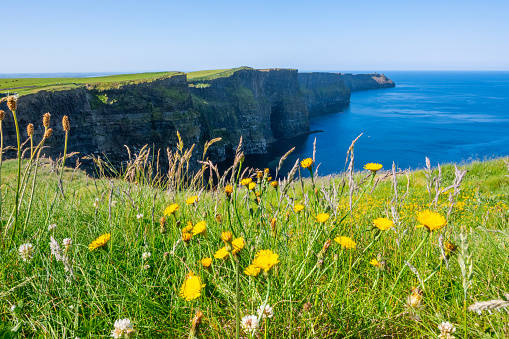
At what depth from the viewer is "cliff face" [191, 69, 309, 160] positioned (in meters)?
75.6

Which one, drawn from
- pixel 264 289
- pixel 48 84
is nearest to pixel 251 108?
pixel 48 84

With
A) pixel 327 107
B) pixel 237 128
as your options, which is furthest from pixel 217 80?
pixel 327 107

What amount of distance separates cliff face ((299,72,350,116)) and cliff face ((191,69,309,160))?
28.1m

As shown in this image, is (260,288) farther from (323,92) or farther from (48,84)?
(323,92)

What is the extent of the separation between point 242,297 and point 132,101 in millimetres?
54564

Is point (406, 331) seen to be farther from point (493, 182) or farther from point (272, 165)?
point (272, 165)

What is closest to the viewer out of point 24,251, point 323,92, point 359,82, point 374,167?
point 24,251

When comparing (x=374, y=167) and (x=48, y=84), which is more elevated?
(x=48, y=84)

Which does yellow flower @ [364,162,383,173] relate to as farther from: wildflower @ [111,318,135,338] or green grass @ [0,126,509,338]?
wildflower @ [111,318,135,338]

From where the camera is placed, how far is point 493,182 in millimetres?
8461

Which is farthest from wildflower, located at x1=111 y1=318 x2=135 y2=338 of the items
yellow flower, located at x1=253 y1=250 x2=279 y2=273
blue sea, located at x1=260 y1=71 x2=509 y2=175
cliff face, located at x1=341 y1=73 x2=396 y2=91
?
cliff face, located at x1=341 y1=73 x2=396 y2=91

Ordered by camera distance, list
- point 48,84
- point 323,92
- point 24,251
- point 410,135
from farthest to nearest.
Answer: point 323,92, point 410,135, point 48,84, point 24,251

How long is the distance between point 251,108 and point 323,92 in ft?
225

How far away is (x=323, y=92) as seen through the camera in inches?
5497
